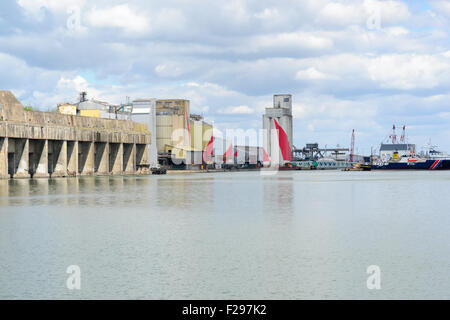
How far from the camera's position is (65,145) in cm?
11725

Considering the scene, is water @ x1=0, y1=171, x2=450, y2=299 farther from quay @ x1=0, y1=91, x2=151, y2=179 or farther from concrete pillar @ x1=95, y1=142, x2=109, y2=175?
concrete pillar @ x1=95, y1=142, x2=109, y2=175

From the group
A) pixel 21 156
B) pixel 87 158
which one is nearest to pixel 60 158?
pixel 87 158

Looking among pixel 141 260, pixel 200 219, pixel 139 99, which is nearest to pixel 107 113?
pixel 139 99

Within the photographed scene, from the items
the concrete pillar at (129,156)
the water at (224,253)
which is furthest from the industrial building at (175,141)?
the water at (224,253)

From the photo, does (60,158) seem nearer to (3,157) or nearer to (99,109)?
(3,157)

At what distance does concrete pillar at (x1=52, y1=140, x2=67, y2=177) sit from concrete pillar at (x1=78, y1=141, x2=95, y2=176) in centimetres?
951

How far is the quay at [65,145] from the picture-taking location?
103938 mm

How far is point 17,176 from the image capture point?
341ft

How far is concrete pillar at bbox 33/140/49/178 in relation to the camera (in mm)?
111062

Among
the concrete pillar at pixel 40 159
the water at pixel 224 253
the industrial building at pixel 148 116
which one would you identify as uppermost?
the industrial building at pixel 148 116

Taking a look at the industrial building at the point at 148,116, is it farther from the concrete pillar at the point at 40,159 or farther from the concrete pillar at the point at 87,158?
the concrete pillar at the point at 40,159

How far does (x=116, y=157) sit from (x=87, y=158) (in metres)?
14.7

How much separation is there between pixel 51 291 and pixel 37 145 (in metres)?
101

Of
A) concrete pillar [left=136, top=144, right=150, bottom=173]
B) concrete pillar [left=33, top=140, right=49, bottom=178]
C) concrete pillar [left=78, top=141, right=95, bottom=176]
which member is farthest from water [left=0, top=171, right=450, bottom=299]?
concrete pillar [left=136, top=144, right=150, bottom=173]
